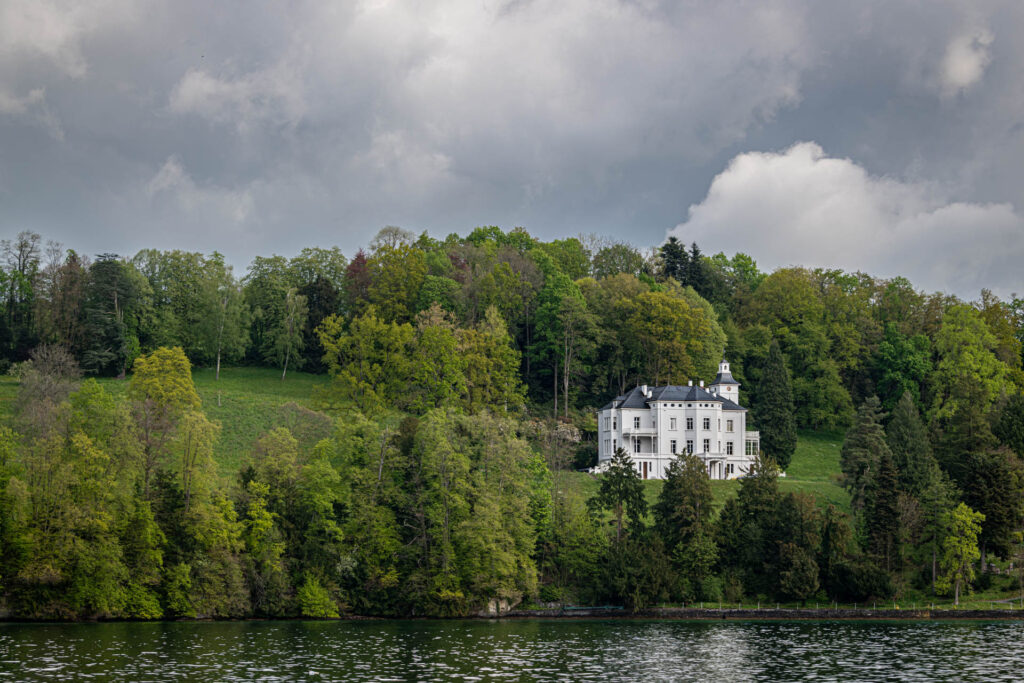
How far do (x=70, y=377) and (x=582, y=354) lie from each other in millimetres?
43833

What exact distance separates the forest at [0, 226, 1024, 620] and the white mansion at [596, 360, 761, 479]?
115 inches

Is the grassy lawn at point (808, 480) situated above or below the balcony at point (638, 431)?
below

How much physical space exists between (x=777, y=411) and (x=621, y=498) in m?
31.3

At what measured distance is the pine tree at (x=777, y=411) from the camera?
96812mm

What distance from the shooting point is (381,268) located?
107125mm

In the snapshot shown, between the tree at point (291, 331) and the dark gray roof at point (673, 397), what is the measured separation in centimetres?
3348

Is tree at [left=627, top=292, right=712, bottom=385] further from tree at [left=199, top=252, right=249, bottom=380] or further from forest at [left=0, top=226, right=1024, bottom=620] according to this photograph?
tree at [left=199, top=252, right=249, bottom=380]

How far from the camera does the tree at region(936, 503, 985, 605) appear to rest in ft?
225

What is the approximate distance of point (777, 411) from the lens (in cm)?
9800

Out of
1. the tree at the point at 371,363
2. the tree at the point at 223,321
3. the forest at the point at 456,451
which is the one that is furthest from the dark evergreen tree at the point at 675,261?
the tree at the point at 223,321

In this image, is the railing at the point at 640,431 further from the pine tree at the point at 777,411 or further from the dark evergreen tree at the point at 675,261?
the dark evergreen tree at the point at 675,261

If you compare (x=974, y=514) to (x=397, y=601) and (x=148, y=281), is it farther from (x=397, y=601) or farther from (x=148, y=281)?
(x=148, y=281)

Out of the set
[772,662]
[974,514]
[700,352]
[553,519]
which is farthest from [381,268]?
[772,662]

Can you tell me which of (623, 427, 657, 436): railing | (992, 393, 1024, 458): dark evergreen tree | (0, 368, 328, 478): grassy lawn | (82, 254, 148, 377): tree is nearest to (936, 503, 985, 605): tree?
(992, 393, 1024, 458): dark evergreen tree
